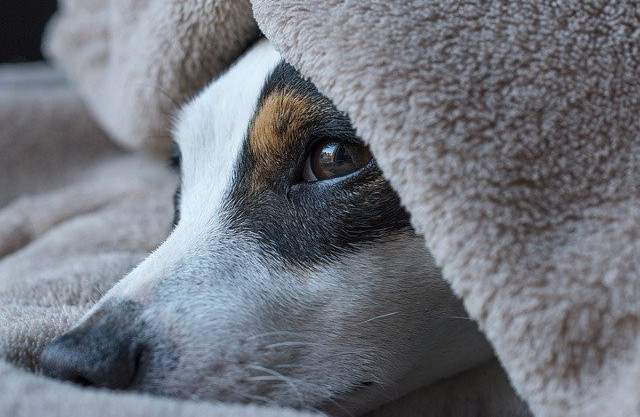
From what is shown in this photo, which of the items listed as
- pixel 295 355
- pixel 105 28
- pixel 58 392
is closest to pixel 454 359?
pixel 295 355

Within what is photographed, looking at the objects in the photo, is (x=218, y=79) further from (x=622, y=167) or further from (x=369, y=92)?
(x=622, y=167)

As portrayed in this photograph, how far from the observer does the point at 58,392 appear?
68cm

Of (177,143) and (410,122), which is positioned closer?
(410,122)

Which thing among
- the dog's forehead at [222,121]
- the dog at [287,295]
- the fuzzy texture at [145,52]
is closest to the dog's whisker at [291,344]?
the dog at [287,295]

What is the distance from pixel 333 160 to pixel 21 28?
2.11 m

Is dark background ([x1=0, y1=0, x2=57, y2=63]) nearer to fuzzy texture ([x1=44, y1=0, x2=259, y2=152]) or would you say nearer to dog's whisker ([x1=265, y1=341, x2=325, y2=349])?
fuzzy texture ([x1=44, y1=0, x2=259, y2=152])

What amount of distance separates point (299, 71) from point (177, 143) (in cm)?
40

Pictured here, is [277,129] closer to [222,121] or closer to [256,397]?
[222,121]

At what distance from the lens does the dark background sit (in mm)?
2656

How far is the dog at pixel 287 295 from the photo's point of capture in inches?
32.6

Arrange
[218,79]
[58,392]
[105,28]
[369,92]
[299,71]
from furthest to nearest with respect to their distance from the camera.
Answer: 1. [105,28]
2. [218,79]
3. [299,71]
4. [369,92]
5. [58,392]

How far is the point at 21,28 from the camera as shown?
2.68 m

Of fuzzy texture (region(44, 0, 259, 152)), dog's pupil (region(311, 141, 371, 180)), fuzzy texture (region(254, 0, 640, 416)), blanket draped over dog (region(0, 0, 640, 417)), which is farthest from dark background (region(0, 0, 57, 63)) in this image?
fuzzy texture (region(254, 0, 640, 416))

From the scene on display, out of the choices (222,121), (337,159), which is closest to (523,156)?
(337,159)
